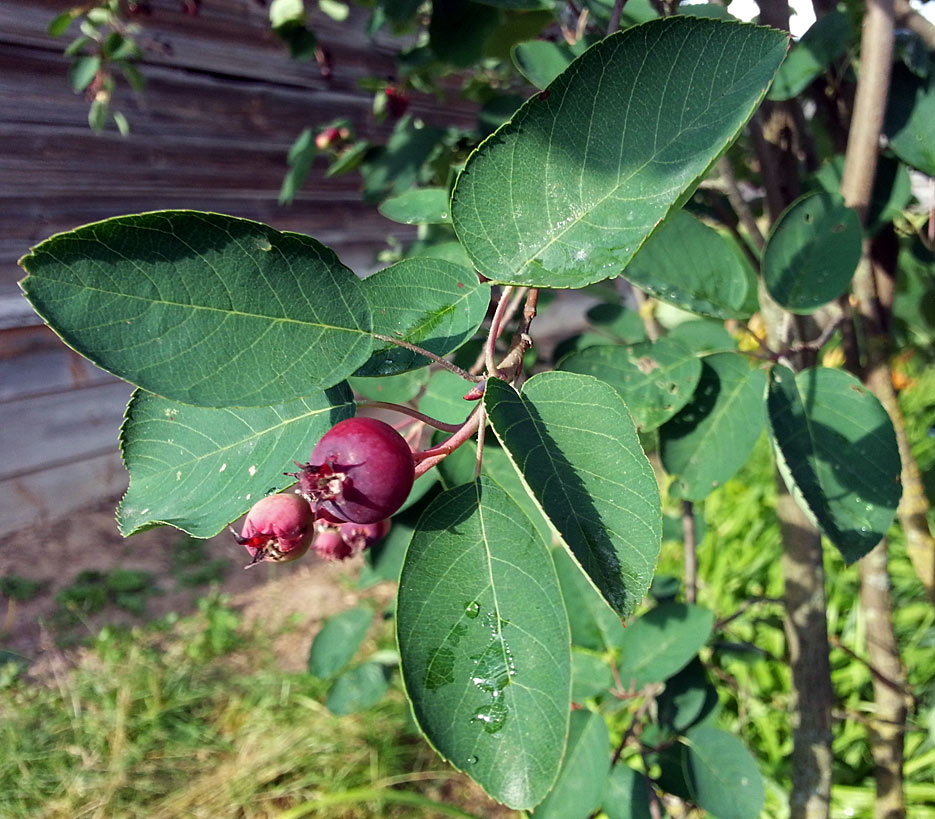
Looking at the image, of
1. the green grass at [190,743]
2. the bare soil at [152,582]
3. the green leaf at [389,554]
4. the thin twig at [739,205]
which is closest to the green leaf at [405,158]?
the thin twig at [739,205]

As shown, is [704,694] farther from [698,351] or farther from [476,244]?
[476,244]

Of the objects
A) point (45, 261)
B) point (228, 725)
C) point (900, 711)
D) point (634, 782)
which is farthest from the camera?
point (228, 725)

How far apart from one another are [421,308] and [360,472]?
0.13 meters

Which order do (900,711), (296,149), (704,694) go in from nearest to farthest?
(704,694) → (900,711) → (296,149)

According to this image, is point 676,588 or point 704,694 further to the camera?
point 676,588

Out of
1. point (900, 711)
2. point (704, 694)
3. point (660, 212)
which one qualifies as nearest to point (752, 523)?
point (900, 711)

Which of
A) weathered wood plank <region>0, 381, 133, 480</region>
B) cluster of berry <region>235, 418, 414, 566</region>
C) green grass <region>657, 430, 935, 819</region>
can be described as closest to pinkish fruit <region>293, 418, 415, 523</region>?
cluster of berry <region>235, 418, 414, 566</region>

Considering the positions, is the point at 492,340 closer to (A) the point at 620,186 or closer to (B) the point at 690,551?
(A) the point at 620,186

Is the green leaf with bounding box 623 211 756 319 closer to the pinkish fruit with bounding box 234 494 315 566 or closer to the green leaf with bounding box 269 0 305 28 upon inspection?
the pinkish fruit with bounding box 234 494 315 566

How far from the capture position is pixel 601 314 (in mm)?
1056

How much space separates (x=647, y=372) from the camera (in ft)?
2.20

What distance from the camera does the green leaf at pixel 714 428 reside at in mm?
666

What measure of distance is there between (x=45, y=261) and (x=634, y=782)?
0.80m

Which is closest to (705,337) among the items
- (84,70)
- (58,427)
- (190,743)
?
(84,70)
